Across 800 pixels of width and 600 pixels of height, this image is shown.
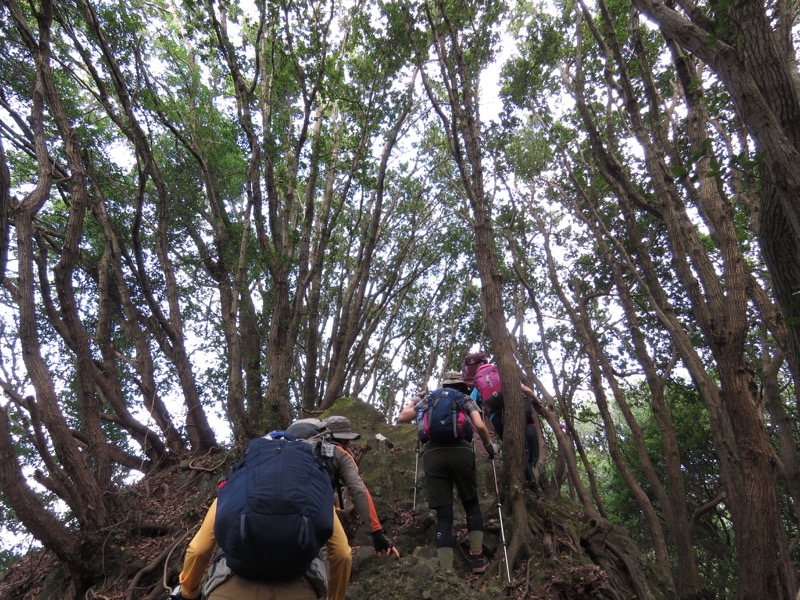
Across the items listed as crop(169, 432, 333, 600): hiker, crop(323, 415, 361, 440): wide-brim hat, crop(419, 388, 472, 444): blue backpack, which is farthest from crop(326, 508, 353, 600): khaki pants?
crop(419, 388, 472, 444): blue backpack

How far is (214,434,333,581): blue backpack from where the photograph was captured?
7.06ft

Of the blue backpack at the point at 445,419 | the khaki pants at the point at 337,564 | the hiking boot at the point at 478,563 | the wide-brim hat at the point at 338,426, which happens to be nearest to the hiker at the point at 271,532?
the khaki pants at the point at 337,564

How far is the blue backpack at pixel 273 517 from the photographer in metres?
2.15

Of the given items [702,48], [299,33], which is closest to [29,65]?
[299,33]

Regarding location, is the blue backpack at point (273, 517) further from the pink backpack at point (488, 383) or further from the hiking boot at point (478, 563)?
the pink backpack at point (488, 383)

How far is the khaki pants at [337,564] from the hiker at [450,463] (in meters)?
1.83

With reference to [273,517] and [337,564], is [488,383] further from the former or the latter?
[273,517]

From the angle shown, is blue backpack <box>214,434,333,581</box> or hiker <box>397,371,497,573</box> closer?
blue backpack <box>214,434,333,581</box>

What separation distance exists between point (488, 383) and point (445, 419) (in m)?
2.08

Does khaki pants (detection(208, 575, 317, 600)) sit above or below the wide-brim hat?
below

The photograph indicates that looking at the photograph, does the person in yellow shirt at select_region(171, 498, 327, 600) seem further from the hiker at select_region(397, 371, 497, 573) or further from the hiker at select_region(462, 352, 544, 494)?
the hiker at select_region(462, 352, 544, 494)

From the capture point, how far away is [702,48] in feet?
11.1

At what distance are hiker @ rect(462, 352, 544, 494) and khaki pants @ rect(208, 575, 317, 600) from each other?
13.7ft

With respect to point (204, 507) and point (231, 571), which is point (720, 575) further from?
point (231, 571)
